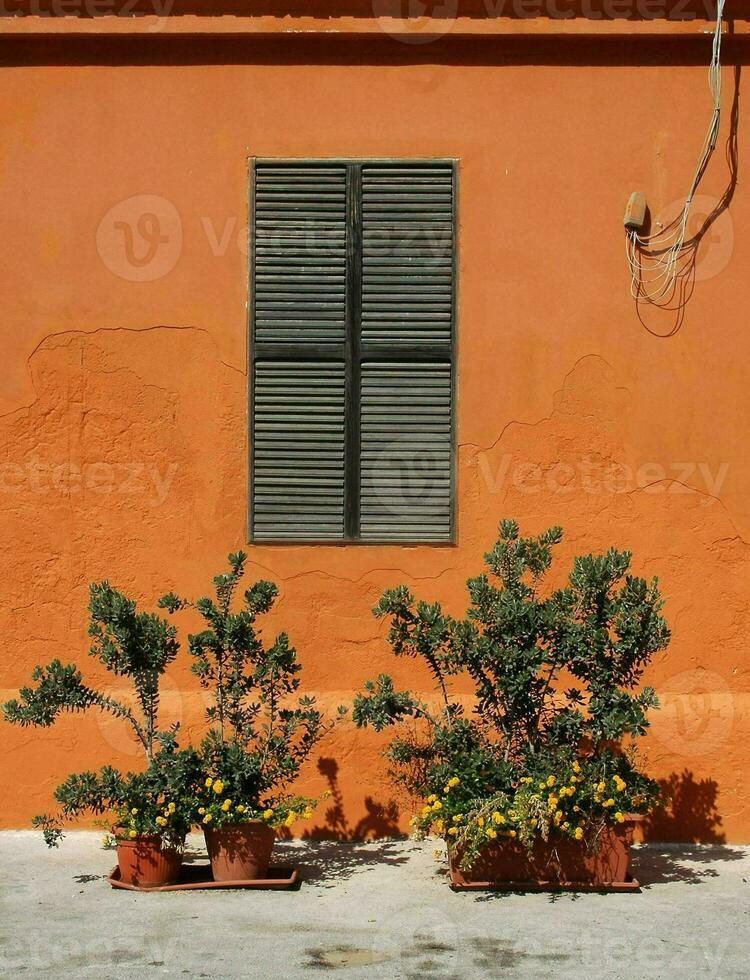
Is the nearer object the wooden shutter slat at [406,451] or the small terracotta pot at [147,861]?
the small terracotta pot at [147,861]

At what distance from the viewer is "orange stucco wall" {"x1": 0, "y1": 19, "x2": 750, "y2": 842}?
6.84 m

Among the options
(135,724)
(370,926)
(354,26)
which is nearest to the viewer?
(370,926)

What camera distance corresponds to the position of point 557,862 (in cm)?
582

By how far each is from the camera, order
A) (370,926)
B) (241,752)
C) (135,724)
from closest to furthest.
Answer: (370,926)
(241,752)
(135,724)

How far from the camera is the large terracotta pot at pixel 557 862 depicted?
581cm

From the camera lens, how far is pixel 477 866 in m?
5.84

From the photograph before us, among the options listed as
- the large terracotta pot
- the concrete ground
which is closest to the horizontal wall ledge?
the large terracotta pot

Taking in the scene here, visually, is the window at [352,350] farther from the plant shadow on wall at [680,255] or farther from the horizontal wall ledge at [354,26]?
the plant shadow on wall at [680,255]

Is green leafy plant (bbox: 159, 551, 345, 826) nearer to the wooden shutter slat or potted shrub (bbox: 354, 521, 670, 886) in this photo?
potted shrub (bbox: 354, 521, 670, 886)

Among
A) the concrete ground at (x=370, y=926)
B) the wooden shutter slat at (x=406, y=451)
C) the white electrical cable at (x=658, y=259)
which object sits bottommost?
the concrete ground at (x=370, y=926)

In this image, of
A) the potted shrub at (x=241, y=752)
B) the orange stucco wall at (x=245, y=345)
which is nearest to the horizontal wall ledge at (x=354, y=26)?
the orange stucco wall at (x=245, y=345)

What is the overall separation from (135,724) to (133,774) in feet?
0.74

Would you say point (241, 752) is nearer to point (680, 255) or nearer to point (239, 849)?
point (239, 849)

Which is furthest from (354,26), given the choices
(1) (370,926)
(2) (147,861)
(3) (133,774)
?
(1) (370,926)
